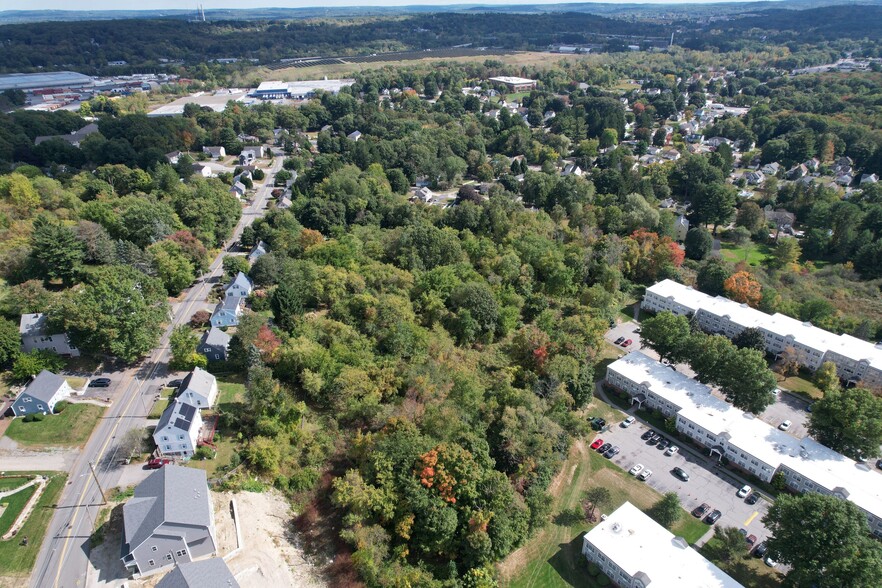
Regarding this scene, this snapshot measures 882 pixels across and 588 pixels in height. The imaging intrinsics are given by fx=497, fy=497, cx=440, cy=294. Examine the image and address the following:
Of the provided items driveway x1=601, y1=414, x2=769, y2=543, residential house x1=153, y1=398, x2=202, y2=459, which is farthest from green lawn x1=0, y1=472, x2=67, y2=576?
driveway x1=601, y1=414, x2=769, y2=543

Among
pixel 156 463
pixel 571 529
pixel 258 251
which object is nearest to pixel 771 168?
pixel 571 529

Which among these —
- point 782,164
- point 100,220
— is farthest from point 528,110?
point 100,220

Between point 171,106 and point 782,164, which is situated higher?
point 171,106

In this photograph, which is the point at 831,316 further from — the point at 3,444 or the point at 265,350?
the point at 3,444

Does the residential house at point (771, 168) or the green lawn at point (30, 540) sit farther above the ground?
the residential house at point (771, 168)

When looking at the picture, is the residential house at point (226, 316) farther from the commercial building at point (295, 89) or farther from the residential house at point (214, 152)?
the commercial building at point (295, 89)

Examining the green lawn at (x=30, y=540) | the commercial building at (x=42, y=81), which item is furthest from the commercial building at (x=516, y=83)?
the green lawn at (x=30, y=540)

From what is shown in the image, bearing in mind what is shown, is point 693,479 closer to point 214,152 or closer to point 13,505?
point 13,505
